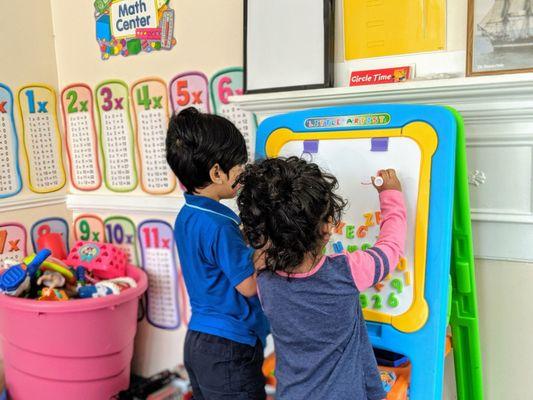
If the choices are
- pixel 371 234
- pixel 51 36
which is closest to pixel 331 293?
pixel 371 234

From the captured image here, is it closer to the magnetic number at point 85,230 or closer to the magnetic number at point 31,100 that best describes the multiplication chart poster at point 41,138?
the magnetic number at point 31,100

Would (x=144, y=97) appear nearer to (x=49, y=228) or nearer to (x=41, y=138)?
(x=41, y=138)

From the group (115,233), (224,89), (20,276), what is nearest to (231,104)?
(224,89)

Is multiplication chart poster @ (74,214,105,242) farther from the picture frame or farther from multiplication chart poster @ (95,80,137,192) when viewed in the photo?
the picture frame

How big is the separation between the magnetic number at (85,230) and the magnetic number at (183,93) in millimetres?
603

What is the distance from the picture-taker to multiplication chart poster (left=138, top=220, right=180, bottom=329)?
5.60 ft

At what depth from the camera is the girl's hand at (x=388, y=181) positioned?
97cm

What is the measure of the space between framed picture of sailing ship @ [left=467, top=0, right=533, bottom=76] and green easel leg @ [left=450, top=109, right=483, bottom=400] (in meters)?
0.23

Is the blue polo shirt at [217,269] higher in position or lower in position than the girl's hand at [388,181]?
lower

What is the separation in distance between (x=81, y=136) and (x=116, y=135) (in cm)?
16

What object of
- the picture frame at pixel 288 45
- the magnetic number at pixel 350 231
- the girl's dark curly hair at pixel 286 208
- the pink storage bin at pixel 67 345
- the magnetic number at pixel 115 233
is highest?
the picture frame at pixel 288 45

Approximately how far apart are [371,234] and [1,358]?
1.35m

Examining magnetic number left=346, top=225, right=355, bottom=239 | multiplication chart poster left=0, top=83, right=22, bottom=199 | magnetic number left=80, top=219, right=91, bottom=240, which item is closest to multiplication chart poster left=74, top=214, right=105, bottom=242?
magnetic number left=80, top=219, right=91, bottom=240

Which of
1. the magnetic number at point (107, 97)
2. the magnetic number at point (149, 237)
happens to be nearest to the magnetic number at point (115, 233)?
the magnetic number at point (149, 237)
